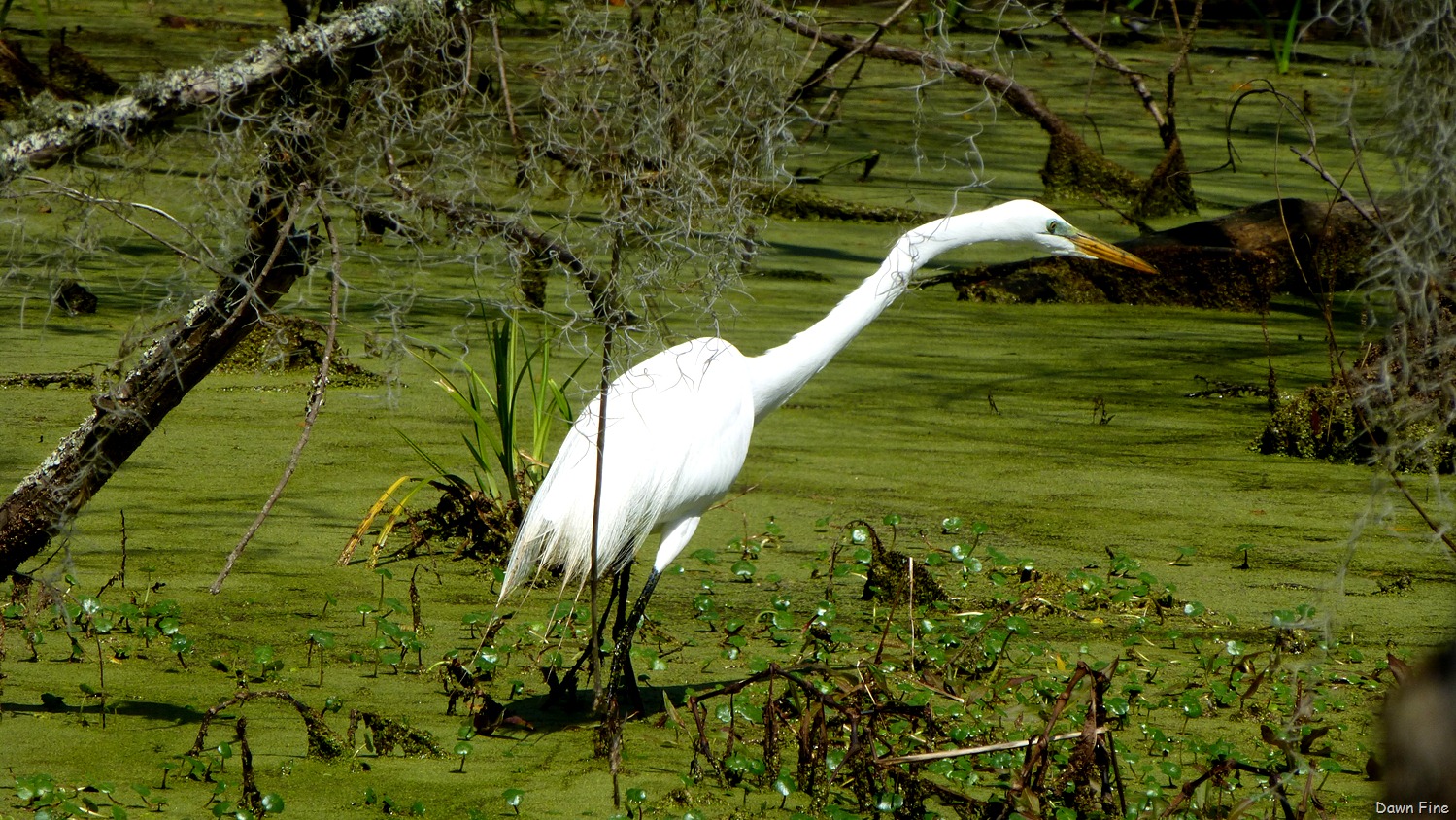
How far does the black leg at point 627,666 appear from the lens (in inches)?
119

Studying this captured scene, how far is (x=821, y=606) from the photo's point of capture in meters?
3.48

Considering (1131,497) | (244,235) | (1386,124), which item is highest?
(1386,124)

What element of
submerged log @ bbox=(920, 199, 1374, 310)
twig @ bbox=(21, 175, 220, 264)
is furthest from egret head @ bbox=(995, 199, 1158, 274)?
submerged log @ bbox=(920, 199, 1374, 310)

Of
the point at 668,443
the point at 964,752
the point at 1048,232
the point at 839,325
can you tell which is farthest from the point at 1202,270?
the point at 964,752

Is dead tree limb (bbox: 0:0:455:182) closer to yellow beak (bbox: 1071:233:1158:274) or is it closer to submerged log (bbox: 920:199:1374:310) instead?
yellow beak (bbox: 1071:233:1158:274)

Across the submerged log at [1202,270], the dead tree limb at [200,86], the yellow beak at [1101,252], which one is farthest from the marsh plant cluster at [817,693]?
the submerged log at [1202,270]

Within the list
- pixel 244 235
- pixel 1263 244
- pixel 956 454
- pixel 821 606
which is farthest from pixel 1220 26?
pixel 244 235

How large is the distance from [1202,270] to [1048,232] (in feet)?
13.3

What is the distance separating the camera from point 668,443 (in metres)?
3.25

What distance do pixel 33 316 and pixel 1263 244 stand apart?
18.0 feet

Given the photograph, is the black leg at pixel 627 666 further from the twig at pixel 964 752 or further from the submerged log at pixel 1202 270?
the submerged log at pixel 1202 270

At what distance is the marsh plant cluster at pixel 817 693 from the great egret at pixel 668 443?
0.70ft

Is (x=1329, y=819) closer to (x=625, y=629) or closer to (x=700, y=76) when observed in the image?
(x=625, y=629)

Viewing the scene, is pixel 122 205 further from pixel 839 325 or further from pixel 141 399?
pixel 839 325
